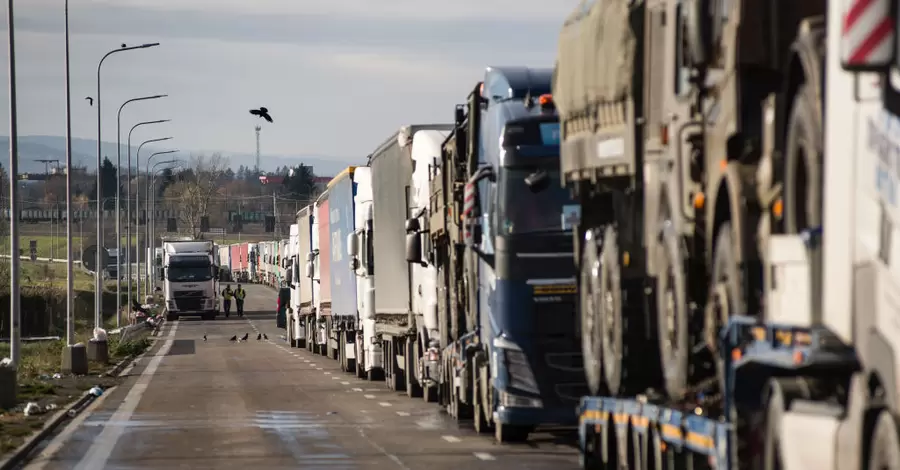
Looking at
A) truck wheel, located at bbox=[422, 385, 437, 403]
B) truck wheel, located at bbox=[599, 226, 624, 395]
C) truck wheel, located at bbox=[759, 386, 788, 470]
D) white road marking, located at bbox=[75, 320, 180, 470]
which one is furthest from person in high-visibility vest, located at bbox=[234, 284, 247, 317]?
truck wheel, located at bbox=[759, 386, 788, 470]

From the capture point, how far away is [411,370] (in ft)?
92.9

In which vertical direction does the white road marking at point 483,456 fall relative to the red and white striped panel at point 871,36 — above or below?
below

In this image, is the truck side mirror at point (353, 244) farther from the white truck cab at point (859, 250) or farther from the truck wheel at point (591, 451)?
the white truck cab at point (859, 250)

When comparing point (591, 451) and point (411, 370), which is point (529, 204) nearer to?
point (591, 451)

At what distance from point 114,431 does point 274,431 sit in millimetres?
2142

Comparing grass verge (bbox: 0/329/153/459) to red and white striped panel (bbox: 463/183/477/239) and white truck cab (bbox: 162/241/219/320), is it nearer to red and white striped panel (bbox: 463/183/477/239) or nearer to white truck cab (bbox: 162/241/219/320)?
red and white striped panel (bbox: 463/183/477/239)

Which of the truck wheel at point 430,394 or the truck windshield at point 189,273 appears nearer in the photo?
the truck wheel at point 430,394

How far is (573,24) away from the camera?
14641 millimetres

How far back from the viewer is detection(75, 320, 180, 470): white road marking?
17938mm

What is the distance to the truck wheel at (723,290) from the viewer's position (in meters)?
9.66

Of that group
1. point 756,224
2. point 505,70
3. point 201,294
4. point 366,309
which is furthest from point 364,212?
point 201,294

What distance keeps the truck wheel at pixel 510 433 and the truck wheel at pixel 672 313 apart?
6.83m

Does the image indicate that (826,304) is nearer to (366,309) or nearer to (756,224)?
(756,224)

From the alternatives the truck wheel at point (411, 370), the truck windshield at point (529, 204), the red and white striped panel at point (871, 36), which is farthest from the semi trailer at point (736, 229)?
the truck wheel at point (411, 370)
